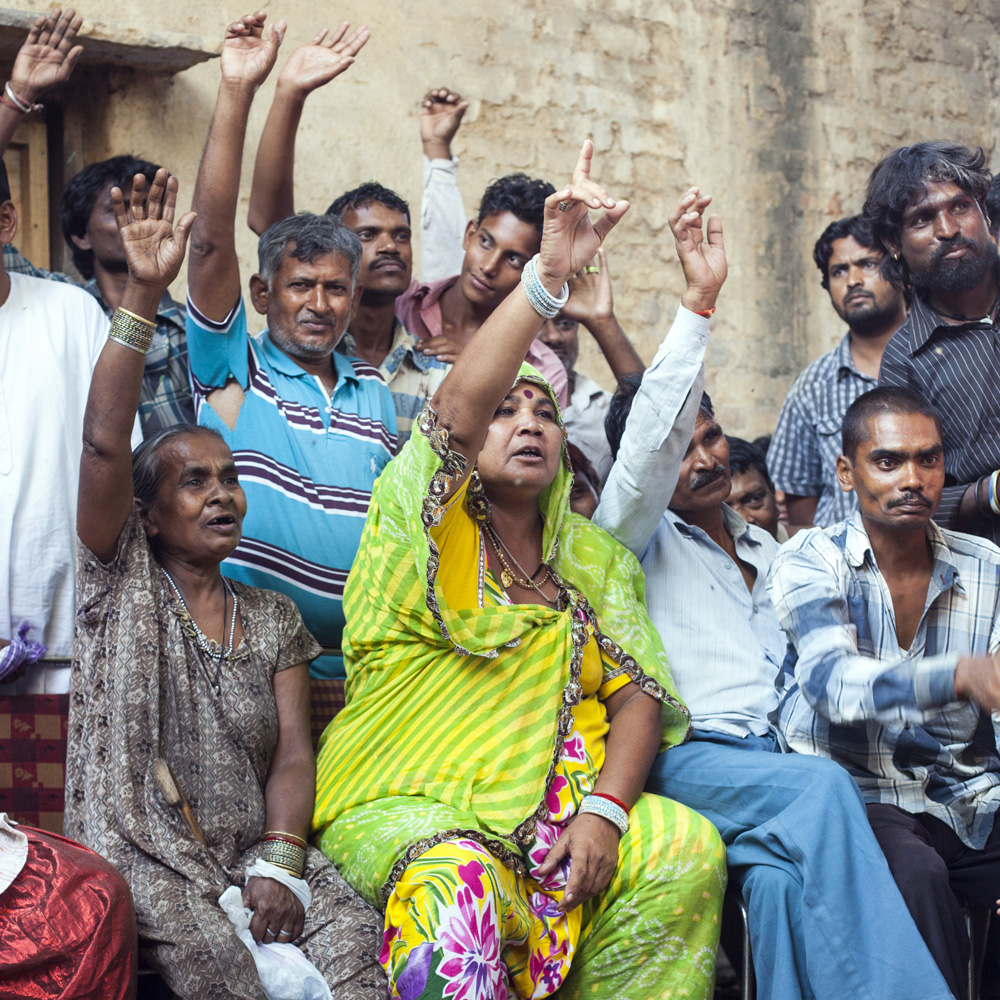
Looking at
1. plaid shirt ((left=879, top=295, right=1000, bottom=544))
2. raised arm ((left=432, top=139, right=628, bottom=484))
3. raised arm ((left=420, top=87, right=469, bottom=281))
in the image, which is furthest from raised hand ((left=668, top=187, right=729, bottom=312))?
raised arm ((left=420, top=87, right=469, bottom=281))

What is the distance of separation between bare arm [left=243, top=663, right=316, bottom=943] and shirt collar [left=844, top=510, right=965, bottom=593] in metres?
1.44

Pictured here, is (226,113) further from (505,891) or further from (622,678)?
(505,891)

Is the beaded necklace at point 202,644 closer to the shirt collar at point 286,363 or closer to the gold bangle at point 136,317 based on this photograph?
the gold bangle at point 136,317

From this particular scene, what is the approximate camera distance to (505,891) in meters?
2.61

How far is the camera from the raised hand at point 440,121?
472cm

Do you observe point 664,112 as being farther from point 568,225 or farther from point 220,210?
point 568,225

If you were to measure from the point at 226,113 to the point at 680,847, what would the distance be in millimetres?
2316

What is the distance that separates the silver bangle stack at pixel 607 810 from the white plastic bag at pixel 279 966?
2.33 ft

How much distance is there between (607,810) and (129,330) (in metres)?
1.56

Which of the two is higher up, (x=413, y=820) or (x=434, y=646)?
(x=434, y=646)

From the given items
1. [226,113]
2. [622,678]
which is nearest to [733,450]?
[622,678]

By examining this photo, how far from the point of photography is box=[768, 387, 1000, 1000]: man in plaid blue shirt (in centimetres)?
303

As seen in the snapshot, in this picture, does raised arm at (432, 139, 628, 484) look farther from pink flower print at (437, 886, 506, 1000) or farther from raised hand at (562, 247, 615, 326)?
raised hand at (562, 247, 615, 326)

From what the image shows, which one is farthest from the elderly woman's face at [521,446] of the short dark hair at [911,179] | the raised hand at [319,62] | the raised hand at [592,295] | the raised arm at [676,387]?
the raised hand at [319,62]
